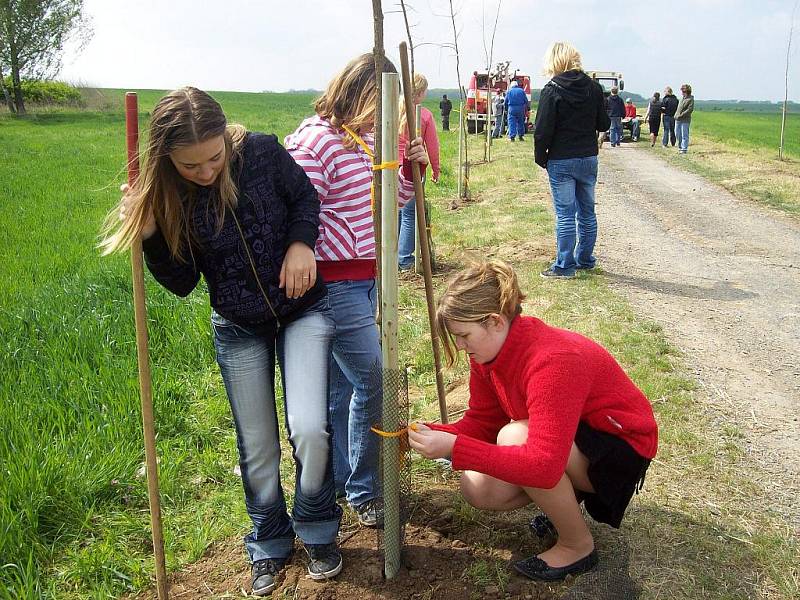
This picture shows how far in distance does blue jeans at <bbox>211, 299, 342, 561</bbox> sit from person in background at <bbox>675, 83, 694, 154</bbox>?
1605 centimetres

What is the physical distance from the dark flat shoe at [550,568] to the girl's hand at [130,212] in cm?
171

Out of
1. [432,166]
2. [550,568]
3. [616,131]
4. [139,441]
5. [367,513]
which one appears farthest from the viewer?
[616,131]

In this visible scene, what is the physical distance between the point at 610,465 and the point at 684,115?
16468 millimetres

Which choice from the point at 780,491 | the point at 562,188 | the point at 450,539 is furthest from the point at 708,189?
the point at 450,539

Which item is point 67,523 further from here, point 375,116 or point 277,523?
point 375,116

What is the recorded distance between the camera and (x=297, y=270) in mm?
2299

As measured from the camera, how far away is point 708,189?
1195 centimetres

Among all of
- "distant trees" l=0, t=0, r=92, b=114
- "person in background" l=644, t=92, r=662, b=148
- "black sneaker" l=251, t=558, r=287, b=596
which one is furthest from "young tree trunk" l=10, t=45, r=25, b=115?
"black sneaker" l=251, t=558, r=287, b=596

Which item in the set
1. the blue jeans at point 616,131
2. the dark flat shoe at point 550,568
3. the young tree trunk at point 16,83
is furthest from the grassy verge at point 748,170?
the young tree trunk at point 16,83

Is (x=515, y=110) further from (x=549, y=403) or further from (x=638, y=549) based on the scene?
(x=549, y=403)

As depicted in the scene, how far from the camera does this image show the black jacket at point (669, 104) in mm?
17906

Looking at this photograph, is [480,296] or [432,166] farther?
[432,166]

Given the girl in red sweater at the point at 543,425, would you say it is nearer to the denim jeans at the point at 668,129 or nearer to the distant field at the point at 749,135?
the distant field at the point at 749,135

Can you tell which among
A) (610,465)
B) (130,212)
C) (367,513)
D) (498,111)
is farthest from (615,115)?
(130,212)
